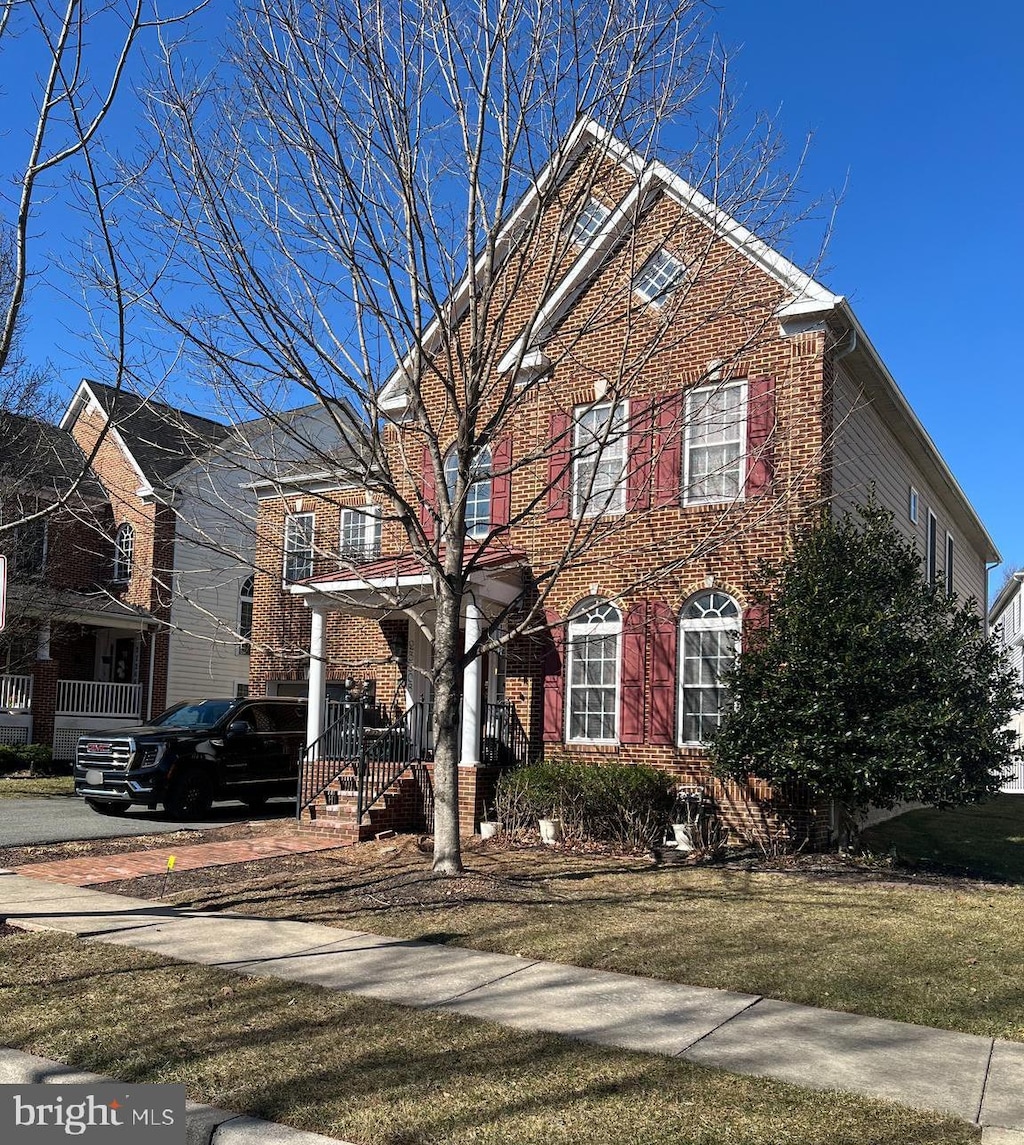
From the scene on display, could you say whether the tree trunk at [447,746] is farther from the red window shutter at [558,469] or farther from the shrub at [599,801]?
the red window shutter at [558,469]

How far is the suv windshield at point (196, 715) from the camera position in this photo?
54.3ft

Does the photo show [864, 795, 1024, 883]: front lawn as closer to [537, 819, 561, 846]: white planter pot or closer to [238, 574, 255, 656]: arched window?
[537, 819, 561, 846]: white planter pot

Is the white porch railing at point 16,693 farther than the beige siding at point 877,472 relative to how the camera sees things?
Yes

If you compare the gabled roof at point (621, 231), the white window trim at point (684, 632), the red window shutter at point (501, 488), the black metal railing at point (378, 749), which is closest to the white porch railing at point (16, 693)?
the black metal railing at point (378, 749)

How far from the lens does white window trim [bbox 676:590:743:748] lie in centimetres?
1341

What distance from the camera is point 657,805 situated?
12.8 m

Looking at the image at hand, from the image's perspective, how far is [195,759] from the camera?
15914 mm

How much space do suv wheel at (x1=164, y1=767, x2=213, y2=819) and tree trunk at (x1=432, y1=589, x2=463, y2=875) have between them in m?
6.73

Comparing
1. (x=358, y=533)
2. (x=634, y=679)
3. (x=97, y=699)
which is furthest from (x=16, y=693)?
(x=634, y=679)

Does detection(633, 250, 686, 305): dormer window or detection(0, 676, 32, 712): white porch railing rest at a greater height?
detection(633, 250, 686, 305): dormer window

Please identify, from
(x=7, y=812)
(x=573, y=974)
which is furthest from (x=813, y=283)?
(x=7, y=812)

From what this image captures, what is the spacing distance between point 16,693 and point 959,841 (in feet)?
67.1

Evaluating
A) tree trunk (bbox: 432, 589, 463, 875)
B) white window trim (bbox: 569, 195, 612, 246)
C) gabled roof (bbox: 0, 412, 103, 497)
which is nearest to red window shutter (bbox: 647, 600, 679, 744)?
tree trunk (bbox: 432, 589, 463, 875)

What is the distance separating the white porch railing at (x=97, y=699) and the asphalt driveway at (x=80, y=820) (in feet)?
23.5
